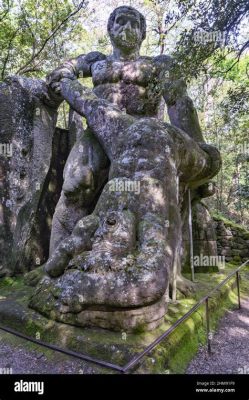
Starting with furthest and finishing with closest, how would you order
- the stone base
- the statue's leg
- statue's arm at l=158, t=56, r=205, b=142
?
statue's arm at l=158, t=56, r=205, b=142
the statue's leg
the stone base

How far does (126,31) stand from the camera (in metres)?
4.62

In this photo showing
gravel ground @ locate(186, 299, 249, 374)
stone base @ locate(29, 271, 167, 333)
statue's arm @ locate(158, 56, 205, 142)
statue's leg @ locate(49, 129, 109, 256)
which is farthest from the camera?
statue's arm @ locate(158, 56, 205, 142)

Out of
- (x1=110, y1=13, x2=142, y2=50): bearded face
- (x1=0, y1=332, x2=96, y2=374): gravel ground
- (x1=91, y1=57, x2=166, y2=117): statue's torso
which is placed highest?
(x1=110, y1=13, x2=142, y2=50): bearded face

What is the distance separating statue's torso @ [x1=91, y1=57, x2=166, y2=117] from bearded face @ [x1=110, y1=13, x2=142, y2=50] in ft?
0.96

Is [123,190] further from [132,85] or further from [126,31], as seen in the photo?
[126,31]

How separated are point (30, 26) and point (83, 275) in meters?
10.8

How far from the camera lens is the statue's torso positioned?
4570 millimetres

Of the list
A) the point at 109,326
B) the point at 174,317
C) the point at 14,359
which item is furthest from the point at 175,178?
the point at 14,359

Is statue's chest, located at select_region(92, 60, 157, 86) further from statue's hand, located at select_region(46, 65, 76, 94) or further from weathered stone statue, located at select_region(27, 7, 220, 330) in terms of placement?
statue's hand, located at select_region(46, 65, 76, 94)

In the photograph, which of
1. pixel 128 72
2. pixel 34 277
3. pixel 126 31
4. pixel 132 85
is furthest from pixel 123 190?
pixel 126 31

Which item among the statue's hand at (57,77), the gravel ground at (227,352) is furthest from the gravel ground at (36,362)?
the statue's hand at (57,77)

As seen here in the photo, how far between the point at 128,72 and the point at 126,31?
572 mm

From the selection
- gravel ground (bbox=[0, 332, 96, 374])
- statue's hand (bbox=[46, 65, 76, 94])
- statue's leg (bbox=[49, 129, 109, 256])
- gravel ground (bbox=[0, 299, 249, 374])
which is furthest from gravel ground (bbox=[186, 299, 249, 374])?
statue's hand (bbox=[46, 65, 76, 94])

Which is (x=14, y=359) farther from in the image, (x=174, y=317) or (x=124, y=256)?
(x=174, y=317)
